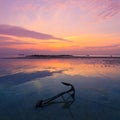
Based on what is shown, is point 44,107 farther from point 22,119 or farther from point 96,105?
point 96,105

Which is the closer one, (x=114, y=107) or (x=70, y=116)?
(x=70, y=116)

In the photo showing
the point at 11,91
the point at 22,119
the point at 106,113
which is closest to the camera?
the point at 22,119

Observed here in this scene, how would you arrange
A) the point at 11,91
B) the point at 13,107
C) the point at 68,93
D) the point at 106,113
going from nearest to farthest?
the point at 106,113 → the point at 13,107 → the point at 68,93 → the point at 11,91

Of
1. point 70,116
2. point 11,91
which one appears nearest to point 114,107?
point 70,116

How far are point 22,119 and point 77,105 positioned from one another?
13.4ft

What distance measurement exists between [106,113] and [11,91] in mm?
8898

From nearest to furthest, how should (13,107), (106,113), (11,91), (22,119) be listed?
(22,119)
(106,113)
(13,107)
(11,91)

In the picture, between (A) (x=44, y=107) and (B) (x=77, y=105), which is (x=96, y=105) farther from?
(A) (x=44, y=107)

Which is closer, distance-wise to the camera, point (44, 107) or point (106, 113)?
point (106, 113)

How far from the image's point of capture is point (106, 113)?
11.3m

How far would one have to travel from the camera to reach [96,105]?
12.8 meters

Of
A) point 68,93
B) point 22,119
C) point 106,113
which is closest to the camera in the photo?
point 22,119

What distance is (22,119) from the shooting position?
10.2m

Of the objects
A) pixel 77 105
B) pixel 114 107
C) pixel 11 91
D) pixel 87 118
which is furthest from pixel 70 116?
pixel 11 91
